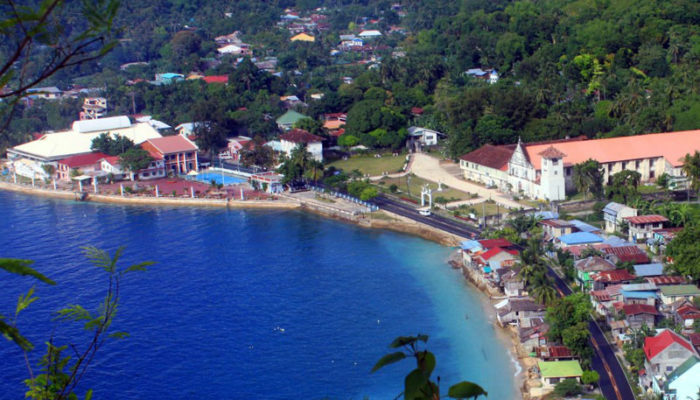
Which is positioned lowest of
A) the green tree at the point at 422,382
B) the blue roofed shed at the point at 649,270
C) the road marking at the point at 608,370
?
the road marking at the point at 608,370

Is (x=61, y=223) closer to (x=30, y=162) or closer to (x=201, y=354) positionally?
(x=30, y=162)

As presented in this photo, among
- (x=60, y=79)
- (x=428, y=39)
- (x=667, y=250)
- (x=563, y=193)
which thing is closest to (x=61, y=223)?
(x=563, y=193)

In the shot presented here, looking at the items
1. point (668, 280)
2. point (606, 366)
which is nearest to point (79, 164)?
point (668, 280)

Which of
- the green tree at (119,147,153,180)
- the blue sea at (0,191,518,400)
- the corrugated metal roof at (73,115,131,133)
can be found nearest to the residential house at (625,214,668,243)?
the blue sea at (0,191,518,400)

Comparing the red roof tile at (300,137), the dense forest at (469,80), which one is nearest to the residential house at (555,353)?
the dense forest at (469,80)

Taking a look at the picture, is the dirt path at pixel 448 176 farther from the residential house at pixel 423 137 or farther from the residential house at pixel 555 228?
the residential house at pixel 555 228

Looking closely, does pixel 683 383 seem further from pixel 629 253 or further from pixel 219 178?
pixel 219 178
